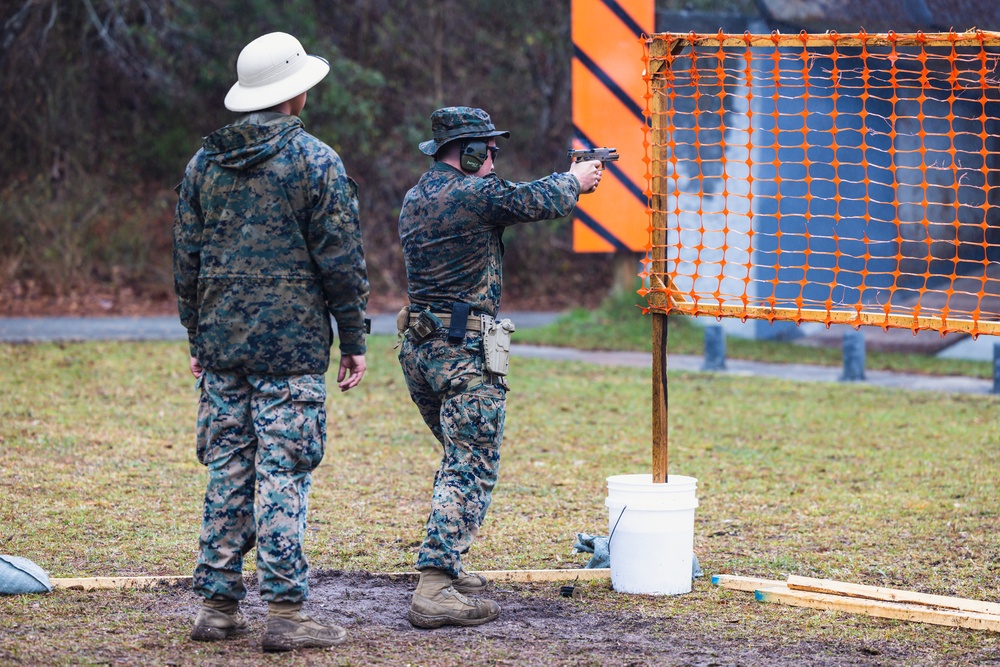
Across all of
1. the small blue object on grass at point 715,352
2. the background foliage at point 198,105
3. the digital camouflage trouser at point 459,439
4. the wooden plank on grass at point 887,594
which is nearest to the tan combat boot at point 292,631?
the digital camouflage trouser at point 459,439

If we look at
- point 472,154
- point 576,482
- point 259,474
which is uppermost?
point 472,154

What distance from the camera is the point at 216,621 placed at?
14.6 feet

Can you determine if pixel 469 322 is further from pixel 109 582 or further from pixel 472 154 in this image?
pixel 109 582

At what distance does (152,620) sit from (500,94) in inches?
710

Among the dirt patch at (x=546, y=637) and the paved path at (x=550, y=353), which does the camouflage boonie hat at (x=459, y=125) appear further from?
the paved path at (x=550, y=353)

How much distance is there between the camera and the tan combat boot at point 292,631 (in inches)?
170

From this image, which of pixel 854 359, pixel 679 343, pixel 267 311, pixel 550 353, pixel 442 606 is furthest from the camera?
pixel 679 343

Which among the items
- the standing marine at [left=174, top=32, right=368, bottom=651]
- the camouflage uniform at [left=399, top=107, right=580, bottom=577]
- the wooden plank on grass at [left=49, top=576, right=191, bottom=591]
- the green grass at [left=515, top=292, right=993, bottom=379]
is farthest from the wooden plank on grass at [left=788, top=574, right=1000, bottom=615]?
the green grass at [left=515, top=292, right=993, bottom=379]

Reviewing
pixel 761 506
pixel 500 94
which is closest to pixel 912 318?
pixel 761 506

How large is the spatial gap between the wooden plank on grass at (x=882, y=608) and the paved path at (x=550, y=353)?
707 centimetres

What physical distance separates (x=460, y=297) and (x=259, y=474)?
42.7 inches

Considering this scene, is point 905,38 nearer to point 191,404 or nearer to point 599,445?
point 599,445

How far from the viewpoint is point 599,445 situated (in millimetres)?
9023

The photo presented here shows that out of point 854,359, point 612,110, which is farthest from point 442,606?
point 854,359
